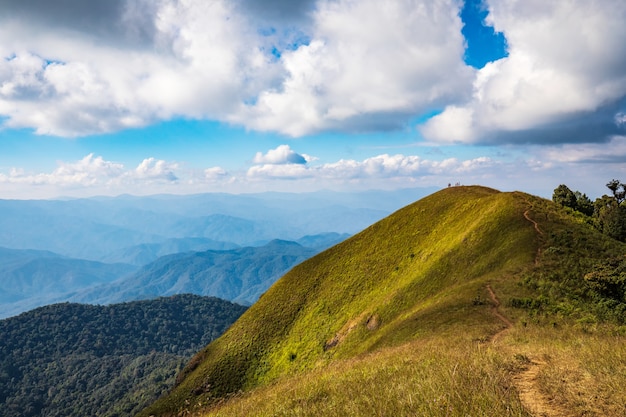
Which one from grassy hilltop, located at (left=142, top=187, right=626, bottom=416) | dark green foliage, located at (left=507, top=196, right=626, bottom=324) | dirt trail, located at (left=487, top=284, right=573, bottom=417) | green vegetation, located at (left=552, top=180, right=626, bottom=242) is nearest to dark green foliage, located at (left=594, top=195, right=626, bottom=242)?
green vegetation, located at (left=552, top=180, right=626, bottom=242)

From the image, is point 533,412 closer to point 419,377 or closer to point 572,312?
point 419,377

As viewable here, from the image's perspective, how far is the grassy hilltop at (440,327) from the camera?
858cm

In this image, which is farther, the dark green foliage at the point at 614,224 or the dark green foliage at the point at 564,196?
the dark green foliage at the point at 564,196

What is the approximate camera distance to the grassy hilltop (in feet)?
28.1

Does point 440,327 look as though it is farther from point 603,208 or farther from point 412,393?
point 603,208

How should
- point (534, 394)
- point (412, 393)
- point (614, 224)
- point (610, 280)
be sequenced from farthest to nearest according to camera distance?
point (614, 224)
point (610, 280)
point (534, 394)
point (412, 393)

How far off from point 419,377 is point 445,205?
192 ft

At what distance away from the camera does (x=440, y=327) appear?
2659 centimetres

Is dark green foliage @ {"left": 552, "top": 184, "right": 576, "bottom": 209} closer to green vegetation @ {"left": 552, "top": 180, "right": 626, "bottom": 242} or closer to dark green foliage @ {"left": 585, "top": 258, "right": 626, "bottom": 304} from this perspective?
green vegetation @ {"left": 552, "top": 180, "right": 626, "bottom": 242}

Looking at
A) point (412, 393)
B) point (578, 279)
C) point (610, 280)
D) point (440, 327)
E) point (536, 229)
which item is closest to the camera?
point (412, 393)

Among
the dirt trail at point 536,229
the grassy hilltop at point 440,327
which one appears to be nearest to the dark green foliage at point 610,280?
the grassy hilltop at point 440,327

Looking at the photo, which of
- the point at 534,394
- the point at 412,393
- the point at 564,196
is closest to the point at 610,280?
the point at 534,394

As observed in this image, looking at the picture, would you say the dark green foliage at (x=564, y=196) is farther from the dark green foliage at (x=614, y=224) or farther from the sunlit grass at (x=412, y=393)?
the sunlit grass at (x=412, y=393)

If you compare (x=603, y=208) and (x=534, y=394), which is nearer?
(x=534, y=394)
